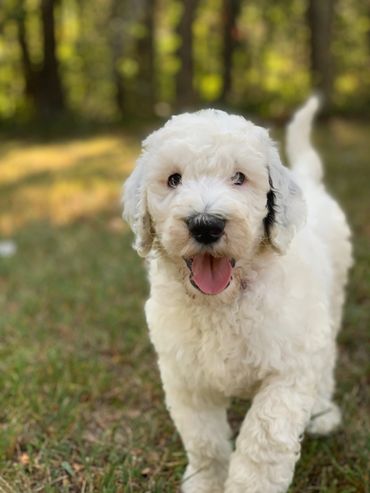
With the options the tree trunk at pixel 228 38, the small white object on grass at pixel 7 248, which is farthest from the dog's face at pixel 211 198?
the tree trunk at pixel 228 38

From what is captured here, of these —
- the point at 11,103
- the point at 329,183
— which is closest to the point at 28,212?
the point at 329,183

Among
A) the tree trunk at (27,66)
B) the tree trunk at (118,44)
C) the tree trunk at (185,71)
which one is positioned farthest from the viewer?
the tree trunk at (27,66)

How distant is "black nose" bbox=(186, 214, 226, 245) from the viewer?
8.35 ft

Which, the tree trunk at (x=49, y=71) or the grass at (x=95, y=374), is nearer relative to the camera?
the grass at (x=95, y=374)

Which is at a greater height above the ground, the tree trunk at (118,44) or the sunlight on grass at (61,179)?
the tree trunk at (118,44)

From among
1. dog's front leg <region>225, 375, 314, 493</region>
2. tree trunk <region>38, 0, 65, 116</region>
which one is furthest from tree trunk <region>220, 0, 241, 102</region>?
→ dog's front leg <region>225, 375, 314, 493</region>

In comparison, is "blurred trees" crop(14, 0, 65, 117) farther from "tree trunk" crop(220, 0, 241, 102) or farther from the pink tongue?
the pink tongue

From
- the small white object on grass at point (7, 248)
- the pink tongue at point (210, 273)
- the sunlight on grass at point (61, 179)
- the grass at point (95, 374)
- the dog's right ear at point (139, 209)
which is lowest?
the sunlight on grass at point (61, 179)

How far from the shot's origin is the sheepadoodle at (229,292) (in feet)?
8.88

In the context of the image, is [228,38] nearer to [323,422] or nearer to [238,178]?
[323,422]

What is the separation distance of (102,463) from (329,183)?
6.77 meters

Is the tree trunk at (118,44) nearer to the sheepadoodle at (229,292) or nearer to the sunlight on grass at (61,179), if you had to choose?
the sunlight on grass at (61,179)

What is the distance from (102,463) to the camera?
3320 mm

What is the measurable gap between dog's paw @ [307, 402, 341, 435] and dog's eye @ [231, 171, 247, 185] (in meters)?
1.39
